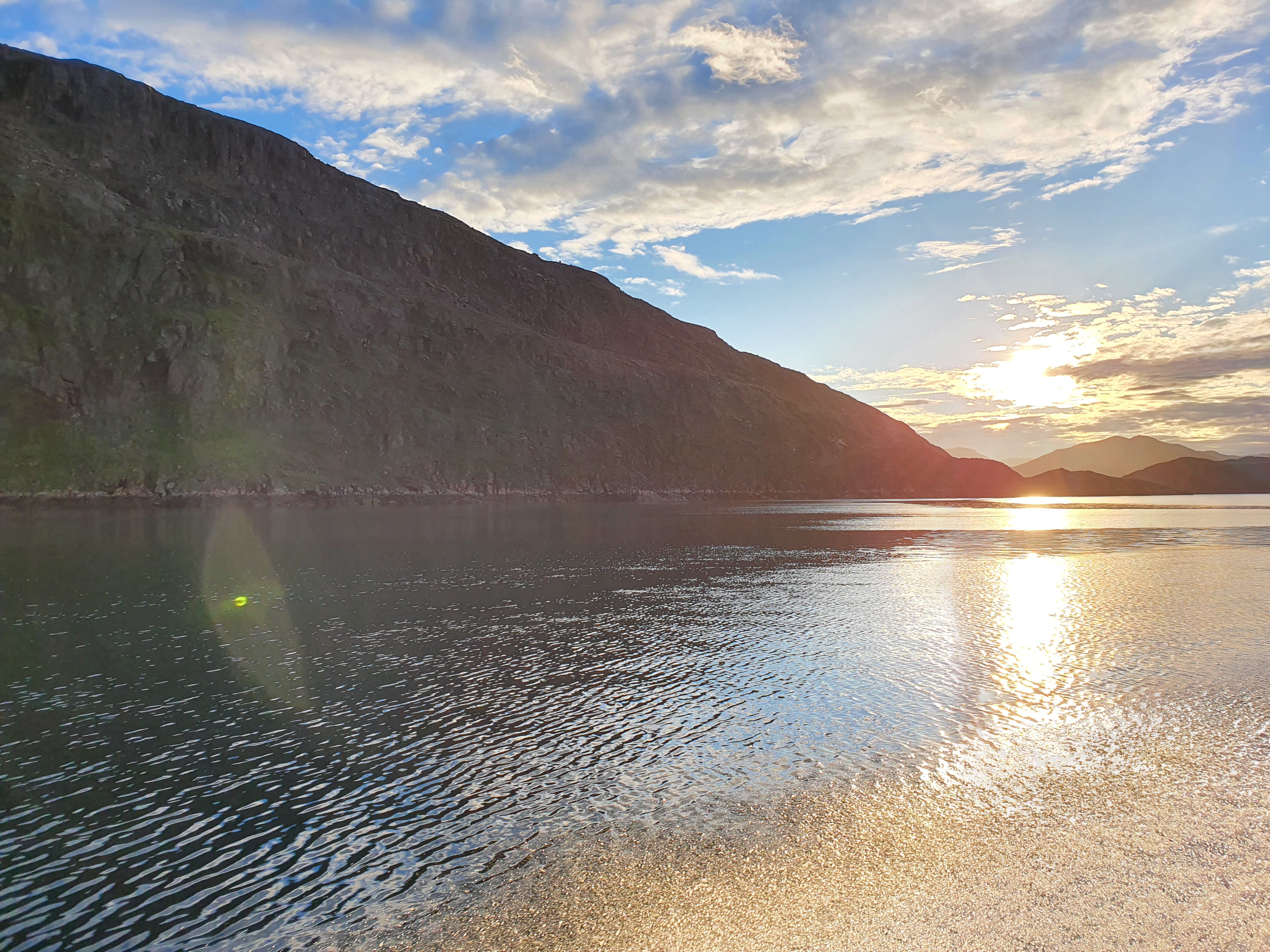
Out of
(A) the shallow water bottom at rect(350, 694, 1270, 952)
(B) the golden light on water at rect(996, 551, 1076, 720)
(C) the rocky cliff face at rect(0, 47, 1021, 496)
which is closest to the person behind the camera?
(A) the shallow water bottom at rect(350, 694, 1270, 952)

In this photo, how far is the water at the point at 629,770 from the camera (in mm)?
10008

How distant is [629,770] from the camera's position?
15578 mm

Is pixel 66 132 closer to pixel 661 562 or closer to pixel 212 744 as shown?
pixel 661 562

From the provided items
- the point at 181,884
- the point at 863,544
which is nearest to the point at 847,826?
the point at 181,884

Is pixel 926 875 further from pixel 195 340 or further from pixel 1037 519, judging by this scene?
pixel 195 340

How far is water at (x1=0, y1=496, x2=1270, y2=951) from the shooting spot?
394 inches

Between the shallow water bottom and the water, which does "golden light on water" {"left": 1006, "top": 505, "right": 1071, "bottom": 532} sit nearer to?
the water

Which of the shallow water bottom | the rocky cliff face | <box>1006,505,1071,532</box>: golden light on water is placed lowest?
<box>1006,505,1071,532</box>: golden light on water

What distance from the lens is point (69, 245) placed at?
450 ft

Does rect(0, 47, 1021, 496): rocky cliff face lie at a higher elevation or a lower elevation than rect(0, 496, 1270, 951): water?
higher

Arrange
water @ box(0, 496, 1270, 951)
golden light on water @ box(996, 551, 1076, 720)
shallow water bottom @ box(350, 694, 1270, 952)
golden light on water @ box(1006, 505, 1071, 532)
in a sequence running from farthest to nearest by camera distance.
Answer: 1. golden light on water @ box(1006, 505, 1071, 532)
2. golden light on water @ box(996, 551, 1076, 720)
3. water @ box(0, 496, 1270, 951)
4. shallow water bottom @ box(350, 694, 1270, 952)

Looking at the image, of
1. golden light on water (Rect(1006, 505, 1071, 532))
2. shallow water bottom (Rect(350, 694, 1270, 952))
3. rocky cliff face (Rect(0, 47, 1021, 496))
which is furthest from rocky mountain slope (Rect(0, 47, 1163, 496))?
shallow water bottom (Rect(350, 694, 1270, 952))

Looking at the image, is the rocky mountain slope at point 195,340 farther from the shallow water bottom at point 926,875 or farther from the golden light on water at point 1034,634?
the shallow water bottom at point 926,875

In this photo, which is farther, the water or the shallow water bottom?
the water
